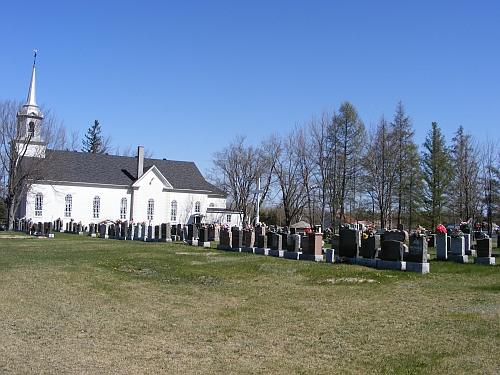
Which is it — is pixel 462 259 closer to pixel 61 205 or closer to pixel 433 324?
pixel 433 324

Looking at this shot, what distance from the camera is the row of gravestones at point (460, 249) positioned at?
1584cm

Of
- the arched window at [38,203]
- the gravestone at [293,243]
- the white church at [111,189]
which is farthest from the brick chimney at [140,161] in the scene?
the gravestone at [293,243]

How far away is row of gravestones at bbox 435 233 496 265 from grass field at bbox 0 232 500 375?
3.12ft

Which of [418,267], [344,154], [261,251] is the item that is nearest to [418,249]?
[418,267]

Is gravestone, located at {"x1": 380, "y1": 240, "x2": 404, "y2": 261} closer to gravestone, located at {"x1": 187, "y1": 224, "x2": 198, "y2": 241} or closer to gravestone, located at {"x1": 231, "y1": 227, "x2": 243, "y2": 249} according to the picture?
gravestone, located at {"x1": 231, "y1": 227, "x2": 243, "y2": 249}

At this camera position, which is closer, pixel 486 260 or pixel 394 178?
pixel 486 260

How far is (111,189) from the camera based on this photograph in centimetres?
5569

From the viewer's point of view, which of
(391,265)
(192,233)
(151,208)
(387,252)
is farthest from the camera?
(151,208)

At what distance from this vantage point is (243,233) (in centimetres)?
2181

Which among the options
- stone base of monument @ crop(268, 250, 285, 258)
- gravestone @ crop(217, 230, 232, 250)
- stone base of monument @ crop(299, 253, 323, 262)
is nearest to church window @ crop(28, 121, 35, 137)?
gravestone @ crop(217, 230, 232, 250)

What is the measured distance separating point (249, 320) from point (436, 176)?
142 feet

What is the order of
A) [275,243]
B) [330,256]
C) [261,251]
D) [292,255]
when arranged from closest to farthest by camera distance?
[330,256], [292,255], [275,243], [261,251]

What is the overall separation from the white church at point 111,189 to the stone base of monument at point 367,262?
104 ft

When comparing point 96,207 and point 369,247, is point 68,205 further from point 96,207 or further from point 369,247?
point 369,247
